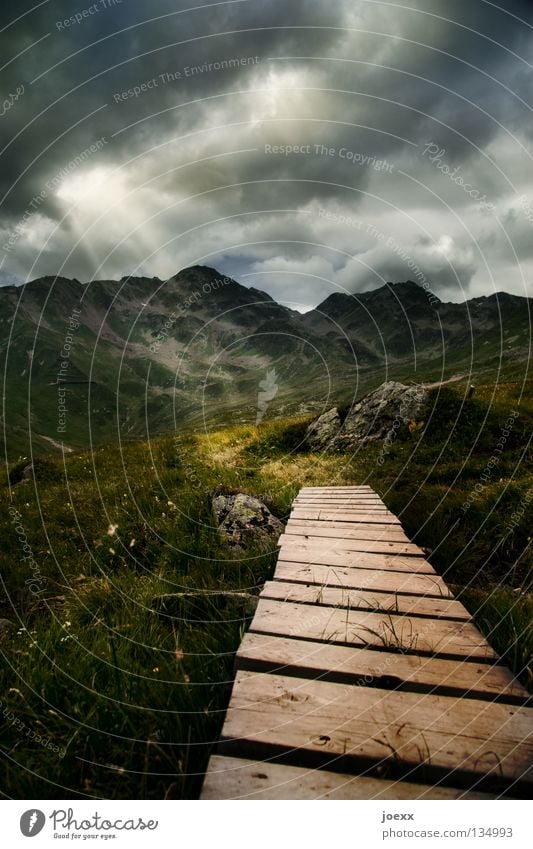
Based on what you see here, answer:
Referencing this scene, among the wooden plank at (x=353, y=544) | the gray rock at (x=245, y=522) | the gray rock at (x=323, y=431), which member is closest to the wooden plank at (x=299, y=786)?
the wooden plank at (x=353, y=544)

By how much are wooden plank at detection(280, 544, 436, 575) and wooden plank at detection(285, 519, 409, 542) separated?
23.7 inches

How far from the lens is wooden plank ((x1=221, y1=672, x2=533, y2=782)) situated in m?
2.30

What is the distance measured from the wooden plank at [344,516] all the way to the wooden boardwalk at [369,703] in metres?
2.20

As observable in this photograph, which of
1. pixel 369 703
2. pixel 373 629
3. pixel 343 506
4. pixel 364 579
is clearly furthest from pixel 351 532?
pixel 369 703

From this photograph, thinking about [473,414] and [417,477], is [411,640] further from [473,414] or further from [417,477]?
[473,414]

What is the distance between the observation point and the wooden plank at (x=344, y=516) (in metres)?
6.81

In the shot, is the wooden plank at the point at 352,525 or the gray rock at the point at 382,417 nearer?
the wooden plank at the point at 352,525

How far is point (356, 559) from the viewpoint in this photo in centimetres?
527

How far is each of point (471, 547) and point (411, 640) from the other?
9.93ft

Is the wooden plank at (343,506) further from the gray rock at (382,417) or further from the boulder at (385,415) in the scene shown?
the boulder at (385,415)

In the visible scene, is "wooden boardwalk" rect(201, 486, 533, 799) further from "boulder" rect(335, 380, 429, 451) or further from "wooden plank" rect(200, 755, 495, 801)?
"boulder" rect(335, 380, 429, 451)

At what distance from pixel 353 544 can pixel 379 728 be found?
11.0ft

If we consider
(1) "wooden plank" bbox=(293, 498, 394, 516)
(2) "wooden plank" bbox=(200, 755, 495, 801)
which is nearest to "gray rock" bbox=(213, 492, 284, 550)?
(1) "wooden plank" bbox=(293, 498, 394, 516)

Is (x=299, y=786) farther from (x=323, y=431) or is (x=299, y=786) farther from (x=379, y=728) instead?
(x=323, y=431)
